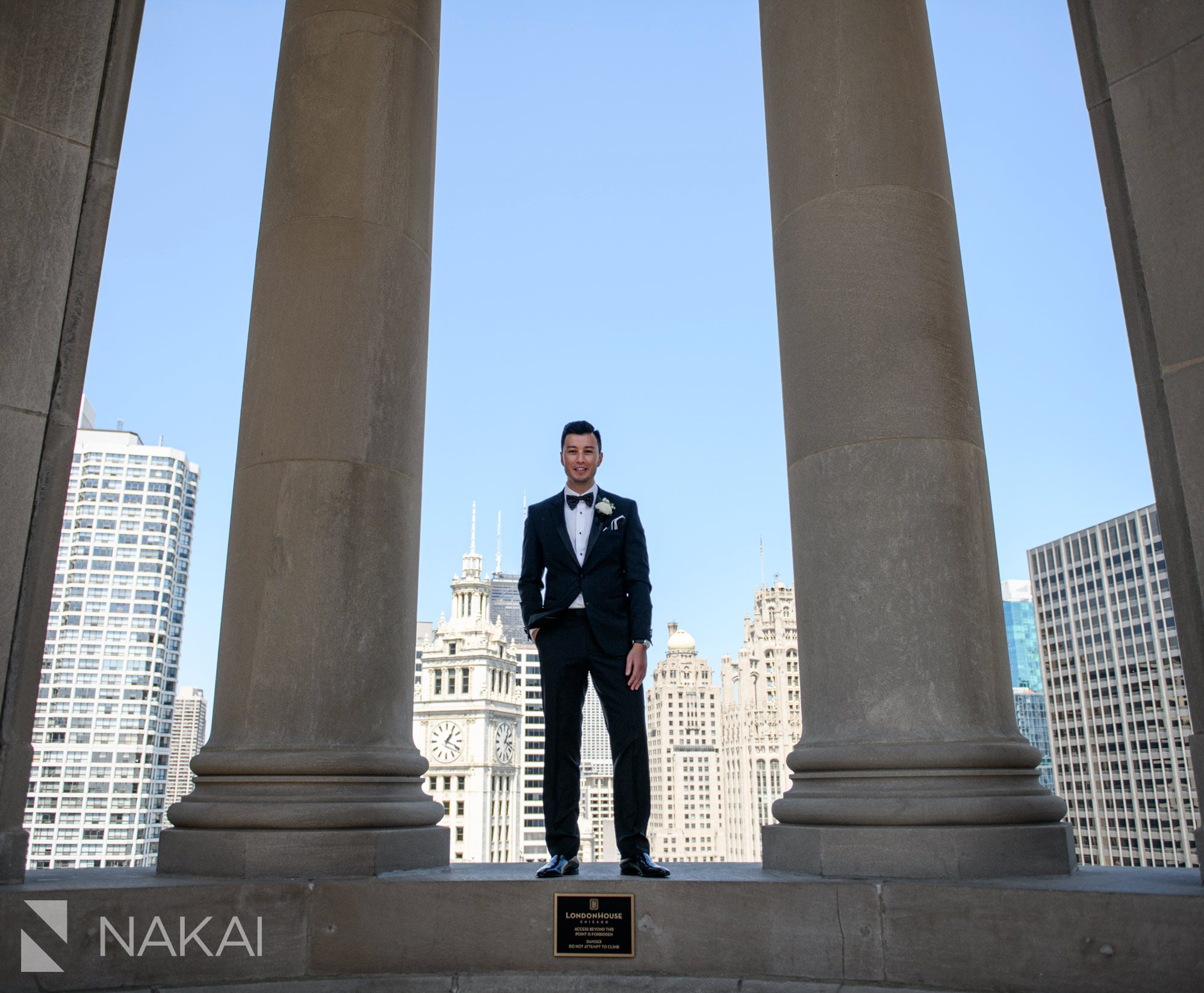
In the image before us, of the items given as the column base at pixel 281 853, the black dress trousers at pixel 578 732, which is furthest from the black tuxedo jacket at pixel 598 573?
the column base at pixel 281 853

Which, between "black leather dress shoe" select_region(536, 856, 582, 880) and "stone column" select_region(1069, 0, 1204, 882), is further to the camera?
"black leather dress shoe" select_region(536, 856, 582, 880)

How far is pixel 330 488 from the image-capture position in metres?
22.6

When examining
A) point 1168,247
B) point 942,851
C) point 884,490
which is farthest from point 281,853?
point 1168,247

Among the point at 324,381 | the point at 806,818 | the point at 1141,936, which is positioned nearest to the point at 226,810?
the point at 324,381

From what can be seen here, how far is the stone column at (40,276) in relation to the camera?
1981 cm

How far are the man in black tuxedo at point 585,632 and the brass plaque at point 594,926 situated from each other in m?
0.98

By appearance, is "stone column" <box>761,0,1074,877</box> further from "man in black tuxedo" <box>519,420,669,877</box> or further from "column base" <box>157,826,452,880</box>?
"column base" <box>157,826,452,880</box>

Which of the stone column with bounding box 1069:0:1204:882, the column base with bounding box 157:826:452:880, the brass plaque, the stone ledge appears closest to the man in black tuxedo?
the brass plaque

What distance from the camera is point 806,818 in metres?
19.5

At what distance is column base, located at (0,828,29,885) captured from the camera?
18.8 meters

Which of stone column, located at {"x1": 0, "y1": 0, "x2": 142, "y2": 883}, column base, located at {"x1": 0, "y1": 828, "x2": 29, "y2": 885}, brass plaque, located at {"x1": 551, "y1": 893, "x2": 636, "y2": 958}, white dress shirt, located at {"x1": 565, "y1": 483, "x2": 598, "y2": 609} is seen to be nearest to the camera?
brass plaque, located at {"x1": 551, "y1": 893, "x2": 636, "y2": 958}

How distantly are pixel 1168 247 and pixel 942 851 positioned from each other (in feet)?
Answer: 39.4

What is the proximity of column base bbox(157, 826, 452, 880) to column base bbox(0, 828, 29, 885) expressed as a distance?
2581mm

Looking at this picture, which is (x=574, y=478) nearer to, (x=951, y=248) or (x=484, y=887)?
(x=484, y=887)
